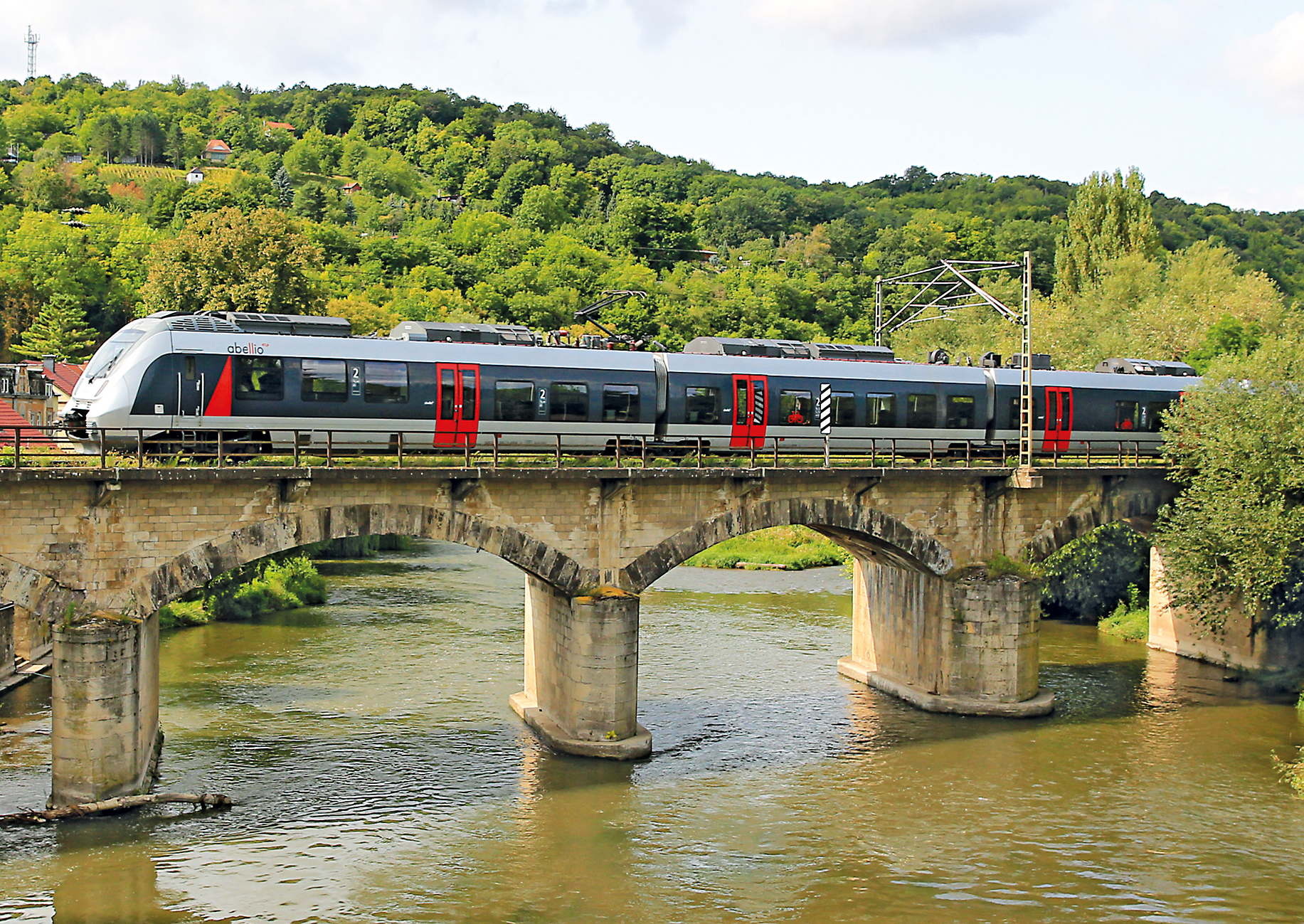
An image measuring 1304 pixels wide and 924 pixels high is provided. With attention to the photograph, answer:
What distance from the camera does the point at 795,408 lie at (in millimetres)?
35031

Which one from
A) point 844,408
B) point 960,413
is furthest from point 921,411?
point 844,408

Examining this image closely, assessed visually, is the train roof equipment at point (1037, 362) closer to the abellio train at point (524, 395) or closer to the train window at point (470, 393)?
the abellio train at point (524, 395)

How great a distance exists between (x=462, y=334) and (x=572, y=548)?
723cm

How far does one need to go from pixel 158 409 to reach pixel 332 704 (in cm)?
1121

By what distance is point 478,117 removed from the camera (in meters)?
198

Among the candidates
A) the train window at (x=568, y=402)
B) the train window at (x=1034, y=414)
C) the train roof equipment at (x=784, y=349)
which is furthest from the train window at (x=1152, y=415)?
the train window at (x=568, y=402)

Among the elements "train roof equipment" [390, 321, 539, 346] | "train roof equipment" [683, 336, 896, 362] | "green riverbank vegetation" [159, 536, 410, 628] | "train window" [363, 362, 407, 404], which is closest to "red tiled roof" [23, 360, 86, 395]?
"green riverbank vegetation" [159, 536, 410, 628]

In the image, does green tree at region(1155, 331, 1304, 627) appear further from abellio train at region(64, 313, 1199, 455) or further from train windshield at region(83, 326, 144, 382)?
train windshield at region(83, 326, 144, 382)

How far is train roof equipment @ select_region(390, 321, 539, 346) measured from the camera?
31812 mm

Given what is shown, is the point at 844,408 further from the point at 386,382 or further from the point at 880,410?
the point at 386,382

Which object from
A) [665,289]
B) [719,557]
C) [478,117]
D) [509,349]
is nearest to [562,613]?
[509,349]

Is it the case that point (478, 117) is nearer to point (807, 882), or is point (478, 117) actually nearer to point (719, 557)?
point (719, 557)

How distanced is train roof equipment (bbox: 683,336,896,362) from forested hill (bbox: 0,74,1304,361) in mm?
28666

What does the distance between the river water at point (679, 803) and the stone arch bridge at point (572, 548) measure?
1.51 metres
